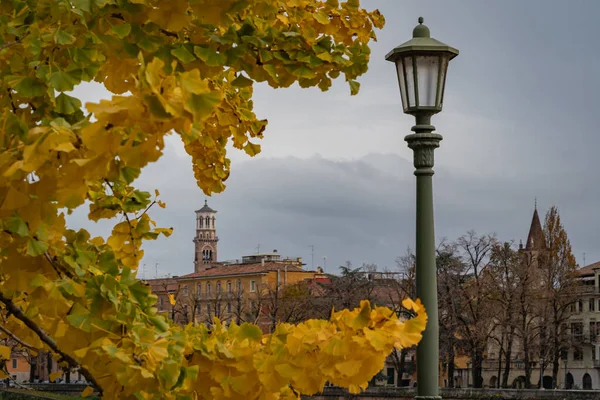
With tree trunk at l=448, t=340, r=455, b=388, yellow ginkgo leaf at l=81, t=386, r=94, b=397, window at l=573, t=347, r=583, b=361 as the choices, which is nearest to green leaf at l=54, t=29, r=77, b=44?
yellow ginkgo leaf at l=81, t=386, r=94, b=397

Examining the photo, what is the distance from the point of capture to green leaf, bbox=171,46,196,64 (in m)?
3.08

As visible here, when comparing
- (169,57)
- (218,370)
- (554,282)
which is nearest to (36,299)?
(218,370)

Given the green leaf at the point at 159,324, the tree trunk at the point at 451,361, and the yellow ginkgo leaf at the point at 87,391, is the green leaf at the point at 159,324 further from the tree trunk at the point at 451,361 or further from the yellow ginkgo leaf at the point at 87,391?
the tree trunk at the point at 451,361

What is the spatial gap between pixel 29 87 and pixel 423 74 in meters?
3.30

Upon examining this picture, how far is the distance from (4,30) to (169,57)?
0.57 meters

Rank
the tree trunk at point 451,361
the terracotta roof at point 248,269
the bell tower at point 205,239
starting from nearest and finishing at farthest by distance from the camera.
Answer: the tree trunk at point 451,361 < the terracotta roof at point 248,269 < the bell tower at point 205,239

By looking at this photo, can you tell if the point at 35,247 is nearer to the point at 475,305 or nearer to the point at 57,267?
the point at 57,267

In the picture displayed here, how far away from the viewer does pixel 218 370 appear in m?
3.12

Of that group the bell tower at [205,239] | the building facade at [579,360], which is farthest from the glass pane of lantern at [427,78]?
the bell tower at [205,239]

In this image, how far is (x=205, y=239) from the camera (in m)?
154

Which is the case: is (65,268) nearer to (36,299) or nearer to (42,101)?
(36,299)

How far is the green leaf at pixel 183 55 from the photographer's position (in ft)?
10.1

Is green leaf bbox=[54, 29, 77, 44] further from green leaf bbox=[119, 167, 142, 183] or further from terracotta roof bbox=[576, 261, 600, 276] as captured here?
terracotta roof bbox=[576, 261, 600, 276]

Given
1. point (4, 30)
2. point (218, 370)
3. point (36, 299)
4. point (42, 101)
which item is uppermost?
point (4, 30)
